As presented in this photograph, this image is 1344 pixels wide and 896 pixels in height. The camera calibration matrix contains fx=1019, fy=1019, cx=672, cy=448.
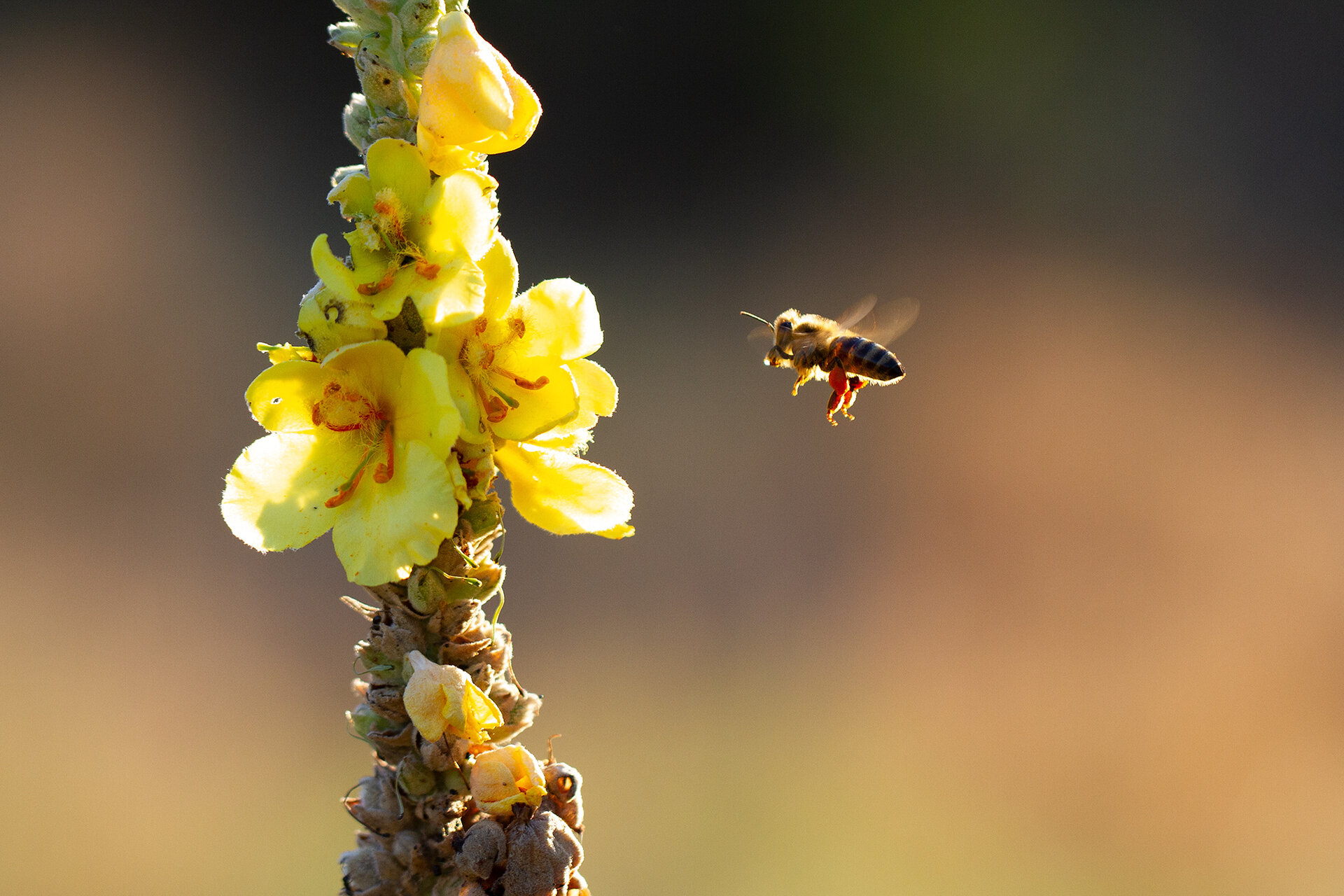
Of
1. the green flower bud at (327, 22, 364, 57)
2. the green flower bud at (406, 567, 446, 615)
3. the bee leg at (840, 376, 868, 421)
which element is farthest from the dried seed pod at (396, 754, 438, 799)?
the bee leg at (840, 376, 868, 421)

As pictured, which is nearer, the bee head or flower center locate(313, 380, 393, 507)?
flower center locate(313, 380, 393, 507)

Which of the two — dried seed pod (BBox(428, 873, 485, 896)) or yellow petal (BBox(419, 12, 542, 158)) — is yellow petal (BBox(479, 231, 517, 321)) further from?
dried seed pod (BBox(428, 873, 485, 896))

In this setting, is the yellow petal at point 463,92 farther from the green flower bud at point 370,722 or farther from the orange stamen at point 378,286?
the green flower bud at point 370,722

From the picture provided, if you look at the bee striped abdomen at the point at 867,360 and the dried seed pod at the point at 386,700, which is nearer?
the dried seed pod at the point at 386,700

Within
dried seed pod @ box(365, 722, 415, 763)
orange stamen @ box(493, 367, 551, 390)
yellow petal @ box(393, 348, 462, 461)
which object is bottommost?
dried seed pod @ box(365, 722, 415, 763)

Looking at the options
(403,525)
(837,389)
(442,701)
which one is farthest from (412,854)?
(837,389)

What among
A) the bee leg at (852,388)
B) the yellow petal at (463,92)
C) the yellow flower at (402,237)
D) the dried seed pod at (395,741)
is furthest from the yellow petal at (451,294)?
the bee leg at (852,388)
